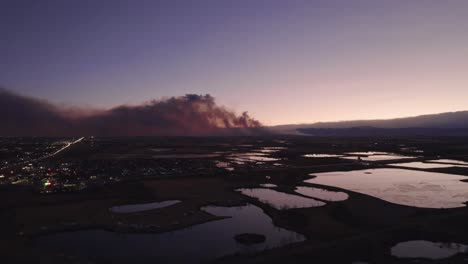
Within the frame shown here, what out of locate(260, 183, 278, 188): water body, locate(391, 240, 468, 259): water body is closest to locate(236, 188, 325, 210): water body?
locate(260, 183, 278, 188): water body

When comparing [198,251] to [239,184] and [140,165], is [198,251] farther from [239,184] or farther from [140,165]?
[140,165]

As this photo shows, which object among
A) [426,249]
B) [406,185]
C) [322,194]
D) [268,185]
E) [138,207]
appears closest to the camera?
[426,249]

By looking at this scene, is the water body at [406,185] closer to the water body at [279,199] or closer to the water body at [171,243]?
the water body at [279,199]

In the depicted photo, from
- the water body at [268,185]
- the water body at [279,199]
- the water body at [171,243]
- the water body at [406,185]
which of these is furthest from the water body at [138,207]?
the water body at [406,185]

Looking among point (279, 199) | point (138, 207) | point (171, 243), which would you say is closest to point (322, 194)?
point (279, 199)

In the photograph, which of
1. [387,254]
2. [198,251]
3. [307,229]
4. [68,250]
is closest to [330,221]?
[307,229]

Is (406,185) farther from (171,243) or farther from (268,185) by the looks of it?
(171,243)
